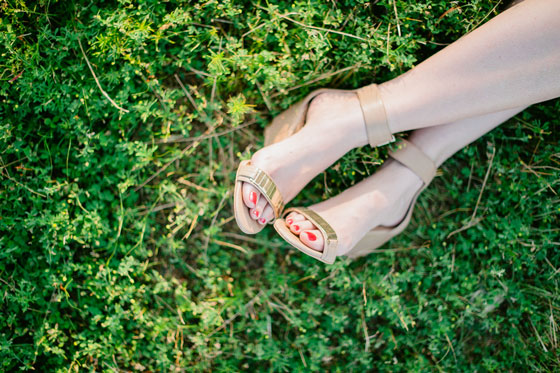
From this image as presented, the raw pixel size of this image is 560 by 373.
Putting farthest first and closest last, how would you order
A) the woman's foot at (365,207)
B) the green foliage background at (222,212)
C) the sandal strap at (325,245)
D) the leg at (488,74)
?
the green foliage background at (222,212)
the woman's foot at (365,207)
the sandal strap at (325,245)
the leg at (488,74)

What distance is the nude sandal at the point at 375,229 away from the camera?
7.43ft

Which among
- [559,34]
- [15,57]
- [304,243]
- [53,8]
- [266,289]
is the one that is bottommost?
[266,289]

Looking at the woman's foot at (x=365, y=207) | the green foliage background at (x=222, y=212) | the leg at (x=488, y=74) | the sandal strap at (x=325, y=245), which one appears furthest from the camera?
the green foliage background at (x=222, y=212)

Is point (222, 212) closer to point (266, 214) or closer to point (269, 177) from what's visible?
point (266, 214)

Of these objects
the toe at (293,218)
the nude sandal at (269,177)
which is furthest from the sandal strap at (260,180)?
the toe at (293,218)

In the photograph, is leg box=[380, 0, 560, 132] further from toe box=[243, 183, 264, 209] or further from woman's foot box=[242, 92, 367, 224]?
toe box=[243, 183, 264, 209]

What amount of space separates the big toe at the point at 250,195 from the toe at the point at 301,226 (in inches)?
10.0

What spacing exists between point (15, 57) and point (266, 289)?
2.16 meters

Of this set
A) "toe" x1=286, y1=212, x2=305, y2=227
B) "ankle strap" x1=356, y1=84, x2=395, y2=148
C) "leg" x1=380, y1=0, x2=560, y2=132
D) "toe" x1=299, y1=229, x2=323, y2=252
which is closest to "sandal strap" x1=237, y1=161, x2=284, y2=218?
"toe" x1=286, y1=212, x2=305, y2=227

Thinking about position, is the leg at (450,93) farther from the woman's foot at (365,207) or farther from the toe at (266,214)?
the woman's foot at (365,207)

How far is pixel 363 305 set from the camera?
2.86 meters

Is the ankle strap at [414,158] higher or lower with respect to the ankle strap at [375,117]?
lower

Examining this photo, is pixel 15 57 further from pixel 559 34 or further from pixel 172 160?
pixel 559 34

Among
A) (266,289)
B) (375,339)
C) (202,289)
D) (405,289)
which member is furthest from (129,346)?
(405,289)
